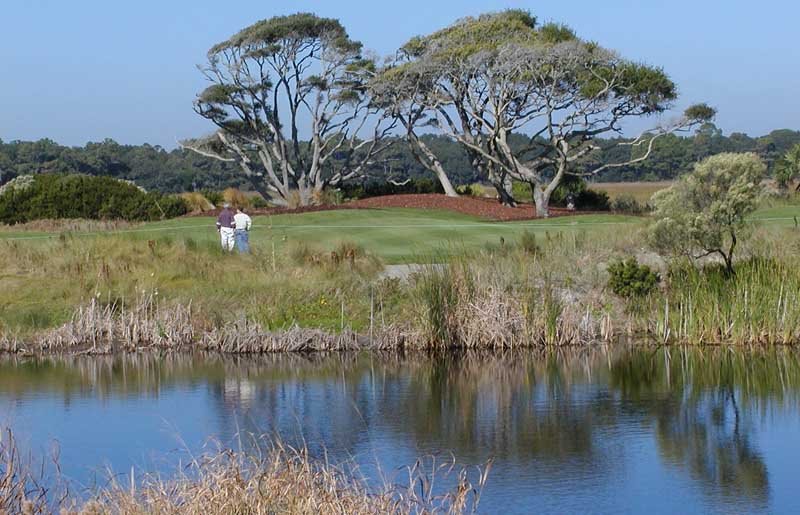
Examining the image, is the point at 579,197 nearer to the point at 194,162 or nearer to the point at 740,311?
the point at 740,311

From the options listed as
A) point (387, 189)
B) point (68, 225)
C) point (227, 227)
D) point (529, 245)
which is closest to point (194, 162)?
point (387, 189)

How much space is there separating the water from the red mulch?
2399 cm

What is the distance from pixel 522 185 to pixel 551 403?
41.8 meters

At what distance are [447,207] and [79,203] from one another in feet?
43.5

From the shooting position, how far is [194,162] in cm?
9862

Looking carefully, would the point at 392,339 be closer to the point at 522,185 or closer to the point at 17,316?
the point at 17,316

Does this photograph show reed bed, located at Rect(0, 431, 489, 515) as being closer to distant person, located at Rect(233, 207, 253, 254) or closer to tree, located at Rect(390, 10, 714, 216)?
distant person, located at Rect(233, 207, 253, 254)

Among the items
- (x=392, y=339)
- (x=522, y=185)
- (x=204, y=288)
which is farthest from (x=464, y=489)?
(x=522, y=185)

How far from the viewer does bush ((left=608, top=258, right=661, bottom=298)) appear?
22500mm

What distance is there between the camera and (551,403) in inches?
665

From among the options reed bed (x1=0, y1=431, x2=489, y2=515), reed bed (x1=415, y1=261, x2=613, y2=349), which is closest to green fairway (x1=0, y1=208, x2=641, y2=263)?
reed bed (x1=415, y1=261, x2=613, y2=349)

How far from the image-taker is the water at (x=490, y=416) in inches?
507

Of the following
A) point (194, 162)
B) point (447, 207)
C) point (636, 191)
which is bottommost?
point (447, 207)

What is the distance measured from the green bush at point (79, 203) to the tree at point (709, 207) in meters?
24.5
